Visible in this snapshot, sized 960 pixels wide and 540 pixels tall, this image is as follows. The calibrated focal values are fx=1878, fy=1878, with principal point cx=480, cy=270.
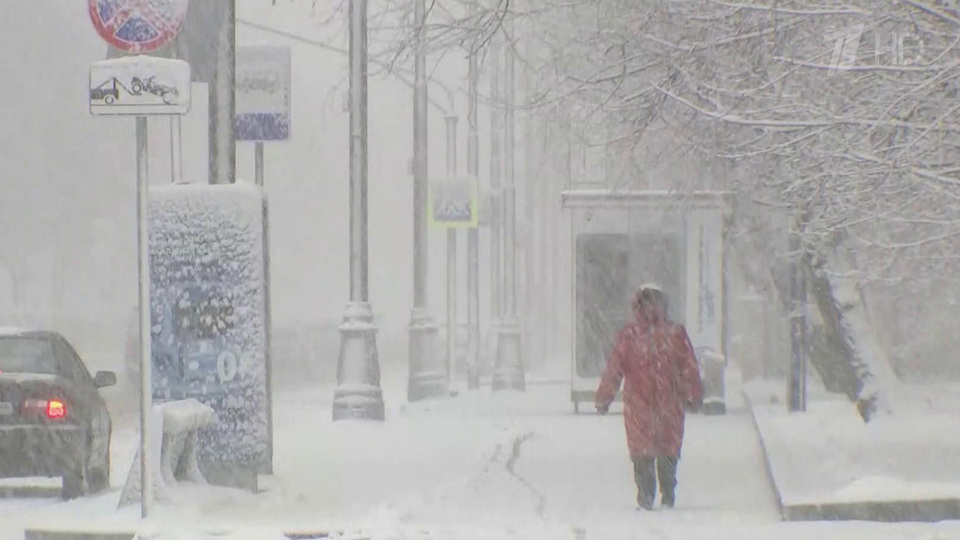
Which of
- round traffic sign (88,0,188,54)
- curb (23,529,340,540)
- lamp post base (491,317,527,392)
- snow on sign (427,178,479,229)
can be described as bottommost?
lamp post base (491,317,527,392)

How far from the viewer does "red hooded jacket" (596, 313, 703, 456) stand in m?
12.8

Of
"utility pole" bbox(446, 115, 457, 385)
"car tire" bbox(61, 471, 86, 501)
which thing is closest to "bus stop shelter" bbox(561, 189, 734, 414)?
"utility pole" bbox(446, 115, 457, 385)

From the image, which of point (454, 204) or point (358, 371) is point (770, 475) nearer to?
point (358, 371)

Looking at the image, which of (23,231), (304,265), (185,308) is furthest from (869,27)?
(304,265)

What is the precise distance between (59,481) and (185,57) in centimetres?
380

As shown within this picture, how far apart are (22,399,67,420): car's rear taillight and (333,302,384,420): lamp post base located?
280 inches

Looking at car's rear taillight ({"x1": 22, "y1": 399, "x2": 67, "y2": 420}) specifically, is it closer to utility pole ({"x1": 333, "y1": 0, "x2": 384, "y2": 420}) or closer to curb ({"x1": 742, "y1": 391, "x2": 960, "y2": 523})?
curb ({"x1": 742, "y1": 391, "x2": 960, "y2": 523})

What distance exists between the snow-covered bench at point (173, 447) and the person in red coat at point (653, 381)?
2.74m

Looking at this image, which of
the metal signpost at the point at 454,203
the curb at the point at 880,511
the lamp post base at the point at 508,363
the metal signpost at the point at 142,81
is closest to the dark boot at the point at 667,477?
the curb at the point at 880,511

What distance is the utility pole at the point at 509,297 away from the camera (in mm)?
31047

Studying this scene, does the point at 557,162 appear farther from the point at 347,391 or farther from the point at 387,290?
the point at 387,290

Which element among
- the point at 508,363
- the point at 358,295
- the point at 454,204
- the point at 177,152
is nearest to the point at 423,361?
the point at 454,204

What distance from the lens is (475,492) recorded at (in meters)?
14.0

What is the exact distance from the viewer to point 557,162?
3588cm
